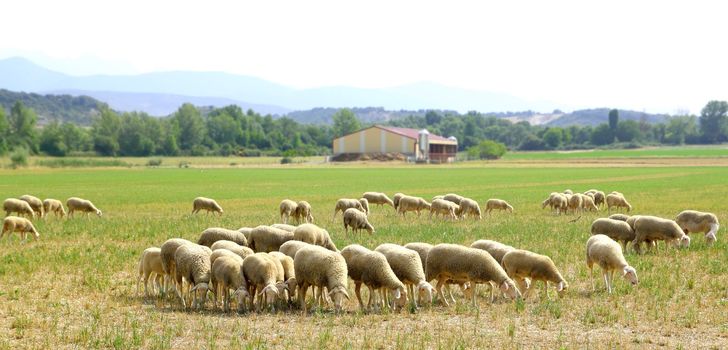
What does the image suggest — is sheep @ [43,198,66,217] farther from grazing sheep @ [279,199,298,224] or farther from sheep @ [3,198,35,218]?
grazing sheep @ [279,199,298,224]

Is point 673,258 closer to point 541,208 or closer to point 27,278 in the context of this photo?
point 27,278

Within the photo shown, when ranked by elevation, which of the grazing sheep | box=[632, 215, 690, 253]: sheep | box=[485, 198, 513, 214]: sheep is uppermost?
box=[632, 215, 690, 253]: sheep

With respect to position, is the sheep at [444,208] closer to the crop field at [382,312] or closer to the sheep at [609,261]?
the crop field at [382,312]

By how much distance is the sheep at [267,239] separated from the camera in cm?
1827

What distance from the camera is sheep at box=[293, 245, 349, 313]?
45.1ft

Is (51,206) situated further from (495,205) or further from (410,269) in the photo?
(410,269)

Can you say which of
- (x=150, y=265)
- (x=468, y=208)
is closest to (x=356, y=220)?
(x=468, y=208)

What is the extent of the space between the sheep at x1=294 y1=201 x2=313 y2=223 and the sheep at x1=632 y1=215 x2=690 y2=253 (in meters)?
14.5

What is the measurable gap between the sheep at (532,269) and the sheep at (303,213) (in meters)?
16.3

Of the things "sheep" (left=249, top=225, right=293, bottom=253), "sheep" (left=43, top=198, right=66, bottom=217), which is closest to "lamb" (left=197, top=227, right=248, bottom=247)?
"sheep" (left=249, top=225, right=293, bottom=253)

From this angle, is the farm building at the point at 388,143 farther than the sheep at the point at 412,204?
Yes

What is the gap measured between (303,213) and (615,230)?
1440 centimetres

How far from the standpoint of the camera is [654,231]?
2028cm

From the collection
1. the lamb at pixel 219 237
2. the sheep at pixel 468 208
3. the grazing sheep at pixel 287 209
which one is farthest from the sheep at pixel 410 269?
the sheep at pixel 468 208
